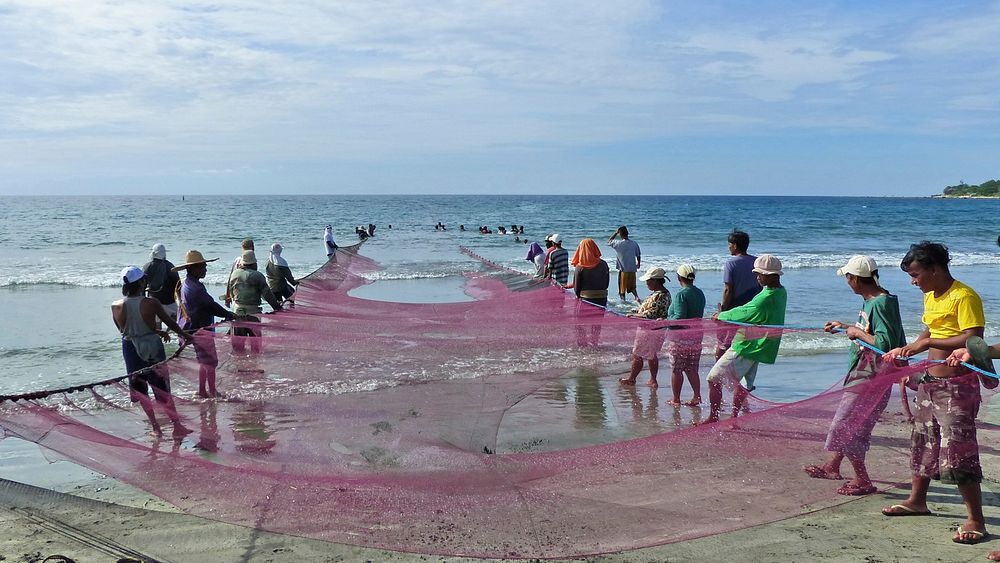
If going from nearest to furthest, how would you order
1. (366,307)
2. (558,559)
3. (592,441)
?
(558,559), (592,441), (366,307)

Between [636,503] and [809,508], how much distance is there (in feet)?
3.25

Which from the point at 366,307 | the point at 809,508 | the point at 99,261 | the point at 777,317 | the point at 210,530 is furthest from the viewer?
the point at 99,261

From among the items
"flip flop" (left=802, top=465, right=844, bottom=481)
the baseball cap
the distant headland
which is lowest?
"flip flop" (left=802, top=465, right=844, bottom=481)

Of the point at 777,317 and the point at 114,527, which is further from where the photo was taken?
the point at 777,317

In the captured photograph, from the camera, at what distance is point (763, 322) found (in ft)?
16.1

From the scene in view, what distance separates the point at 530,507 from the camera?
3793 mm

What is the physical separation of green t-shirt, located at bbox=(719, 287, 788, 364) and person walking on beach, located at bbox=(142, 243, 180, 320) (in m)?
5.15

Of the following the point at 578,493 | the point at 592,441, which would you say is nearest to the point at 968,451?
the point at 578,493

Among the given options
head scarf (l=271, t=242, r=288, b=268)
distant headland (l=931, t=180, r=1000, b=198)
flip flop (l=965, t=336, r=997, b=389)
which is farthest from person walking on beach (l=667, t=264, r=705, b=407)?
distant headland (l=931, t=180, r=1000, b=198)

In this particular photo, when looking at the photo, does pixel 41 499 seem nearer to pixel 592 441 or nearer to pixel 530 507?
pixel 530 507

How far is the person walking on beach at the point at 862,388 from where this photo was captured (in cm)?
399

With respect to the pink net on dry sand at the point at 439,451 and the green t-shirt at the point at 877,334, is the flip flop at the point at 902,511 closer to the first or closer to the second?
the pink net on dry sand at the point at 439,451

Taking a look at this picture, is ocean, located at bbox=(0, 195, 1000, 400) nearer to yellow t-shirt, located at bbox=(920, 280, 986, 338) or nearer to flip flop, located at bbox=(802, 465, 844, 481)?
flip flop, located at bbox=(802, 465, 844, 481)

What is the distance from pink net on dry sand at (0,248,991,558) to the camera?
3729 millimetres
